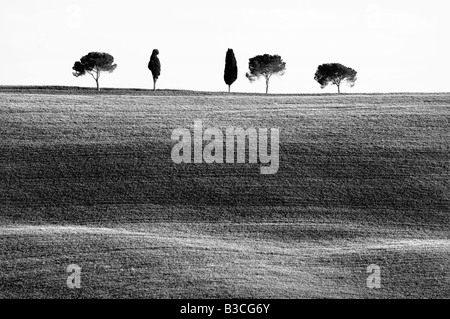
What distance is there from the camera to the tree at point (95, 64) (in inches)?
3297

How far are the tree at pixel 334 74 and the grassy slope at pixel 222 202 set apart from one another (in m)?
22.1

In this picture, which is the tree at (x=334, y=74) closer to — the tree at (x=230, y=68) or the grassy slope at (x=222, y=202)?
the tree at (x=230, y=68)

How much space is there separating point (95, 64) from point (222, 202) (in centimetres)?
4570

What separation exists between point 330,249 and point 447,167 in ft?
47.2

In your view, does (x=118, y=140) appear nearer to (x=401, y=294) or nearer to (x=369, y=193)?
(x=369, y=193)

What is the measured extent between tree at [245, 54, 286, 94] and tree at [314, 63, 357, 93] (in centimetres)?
383

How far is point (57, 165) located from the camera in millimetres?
45219

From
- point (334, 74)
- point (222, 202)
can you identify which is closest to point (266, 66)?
point (334, 74)

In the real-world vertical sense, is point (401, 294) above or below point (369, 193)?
below

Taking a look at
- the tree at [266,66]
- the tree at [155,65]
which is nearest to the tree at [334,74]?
the tree at [266,66]

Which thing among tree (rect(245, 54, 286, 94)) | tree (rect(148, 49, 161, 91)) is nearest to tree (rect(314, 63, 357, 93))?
tree (rect(245, 54, 286, 94))

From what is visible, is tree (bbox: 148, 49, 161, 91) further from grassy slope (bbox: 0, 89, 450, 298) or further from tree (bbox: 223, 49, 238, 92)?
grassy slope (bbox: 0, 89, 450, 298)

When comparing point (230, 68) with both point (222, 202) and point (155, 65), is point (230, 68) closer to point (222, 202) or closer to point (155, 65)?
point (155, 65)
